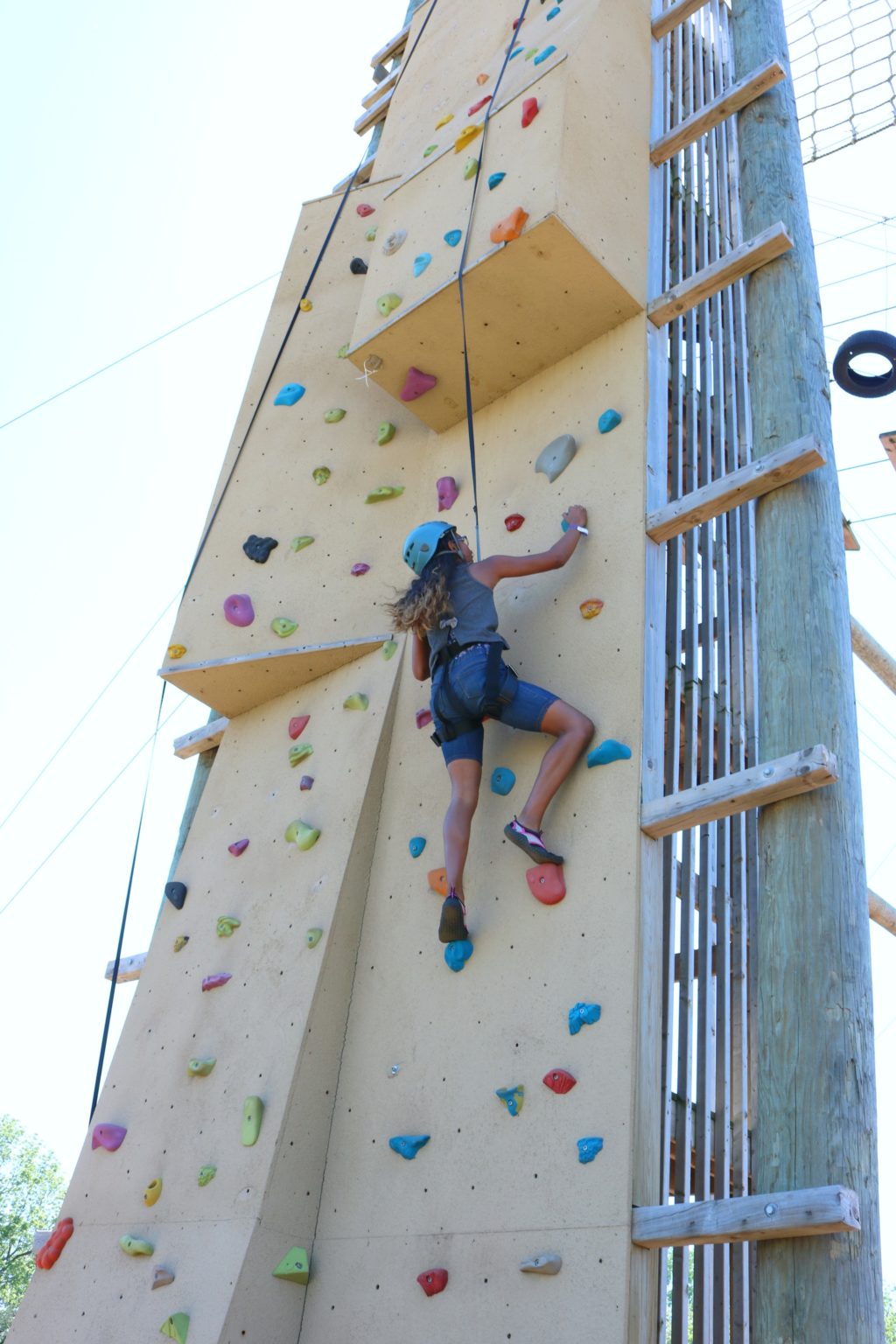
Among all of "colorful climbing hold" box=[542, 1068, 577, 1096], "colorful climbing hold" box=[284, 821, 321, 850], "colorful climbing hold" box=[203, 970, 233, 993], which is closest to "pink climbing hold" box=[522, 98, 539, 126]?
"colorful climbing hold" box=[284, 821, 321, 850]

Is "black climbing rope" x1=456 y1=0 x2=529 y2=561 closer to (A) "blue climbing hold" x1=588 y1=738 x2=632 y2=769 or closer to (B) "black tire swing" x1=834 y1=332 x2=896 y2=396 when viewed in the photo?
(A) "blue climbing hold" x1=588 y1=738 x2=632 y2=769

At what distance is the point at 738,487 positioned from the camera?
420cm

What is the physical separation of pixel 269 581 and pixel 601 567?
1.68 m

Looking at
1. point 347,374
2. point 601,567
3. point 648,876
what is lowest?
point 648,876

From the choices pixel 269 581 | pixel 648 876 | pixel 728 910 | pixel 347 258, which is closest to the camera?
pixel 648 876

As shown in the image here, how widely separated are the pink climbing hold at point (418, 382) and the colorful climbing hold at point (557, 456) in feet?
2.35

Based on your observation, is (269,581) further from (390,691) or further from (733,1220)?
(733,1220)

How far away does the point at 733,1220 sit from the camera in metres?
2.96

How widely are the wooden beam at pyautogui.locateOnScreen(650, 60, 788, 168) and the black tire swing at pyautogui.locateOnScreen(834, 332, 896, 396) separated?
1152mm

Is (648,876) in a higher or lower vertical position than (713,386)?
lower

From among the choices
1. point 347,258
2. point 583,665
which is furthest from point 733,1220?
point 347,258

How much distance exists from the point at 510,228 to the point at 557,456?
861 mm

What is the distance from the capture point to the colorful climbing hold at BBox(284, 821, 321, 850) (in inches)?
185

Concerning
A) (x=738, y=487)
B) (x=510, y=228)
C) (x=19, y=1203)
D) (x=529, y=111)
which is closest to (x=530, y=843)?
(x=738, y=487)
